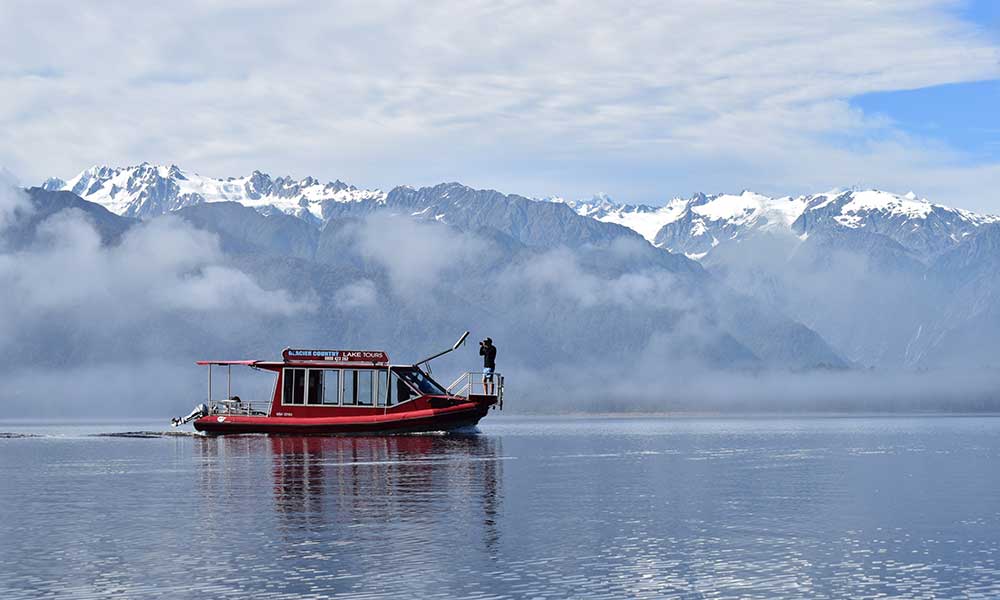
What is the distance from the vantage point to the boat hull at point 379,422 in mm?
121750

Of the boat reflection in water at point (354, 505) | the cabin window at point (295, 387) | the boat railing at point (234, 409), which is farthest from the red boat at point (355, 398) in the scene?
the boat reflection in water at point (354, 505)

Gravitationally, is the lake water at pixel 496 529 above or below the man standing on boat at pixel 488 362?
below

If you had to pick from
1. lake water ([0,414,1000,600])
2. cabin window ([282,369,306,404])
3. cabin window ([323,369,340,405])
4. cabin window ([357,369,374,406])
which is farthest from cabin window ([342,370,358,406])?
lake water ([0,414,1000,600])

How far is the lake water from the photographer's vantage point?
41531 mm

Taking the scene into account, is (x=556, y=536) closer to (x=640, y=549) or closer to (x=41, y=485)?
(x=640, y=549)

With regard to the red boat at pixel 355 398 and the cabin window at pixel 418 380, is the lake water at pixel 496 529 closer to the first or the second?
the red boat at pixel 355 398

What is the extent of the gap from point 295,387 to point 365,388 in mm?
6130

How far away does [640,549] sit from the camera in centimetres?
4828

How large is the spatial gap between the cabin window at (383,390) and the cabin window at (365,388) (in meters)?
0.73

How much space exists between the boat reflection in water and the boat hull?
16380 mm

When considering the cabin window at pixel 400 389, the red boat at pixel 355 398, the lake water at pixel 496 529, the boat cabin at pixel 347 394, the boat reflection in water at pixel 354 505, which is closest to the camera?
the lake water at pixel 496 529

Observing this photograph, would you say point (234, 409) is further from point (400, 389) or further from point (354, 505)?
point (354, 505)

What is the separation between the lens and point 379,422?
121375 millimetres

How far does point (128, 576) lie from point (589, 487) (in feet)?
109
